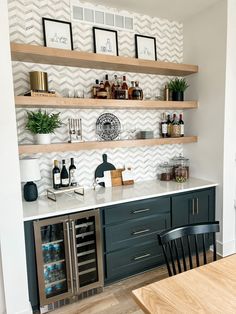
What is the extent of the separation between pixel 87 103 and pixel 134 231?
1.35 m

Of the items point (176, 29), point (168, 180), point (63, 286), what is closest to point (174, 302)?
point (63, 286)

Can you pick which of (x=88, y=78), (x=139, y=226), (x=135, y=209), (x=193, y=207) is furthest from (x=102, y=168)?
(x=193, y=207)

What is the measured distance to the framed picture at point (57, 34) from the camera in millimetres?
2432

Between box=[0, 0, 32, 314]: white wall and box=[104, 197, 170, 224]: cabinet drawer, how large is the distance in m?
0.78

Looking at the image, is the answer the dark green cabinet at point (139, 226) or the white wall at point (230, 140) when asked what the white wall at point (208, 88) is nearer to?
the white wall at point (230, 140)

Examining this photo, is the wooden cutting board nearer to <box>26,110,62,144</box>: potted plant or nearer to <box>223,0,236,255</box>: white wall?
<box>26,110,62,144</box>: potted plant

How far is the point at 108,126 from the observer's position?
285cm

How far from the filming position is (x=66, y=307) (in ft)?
7.04

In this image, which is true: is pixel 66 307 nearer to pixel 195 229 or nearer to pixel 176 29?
pixel 195 229

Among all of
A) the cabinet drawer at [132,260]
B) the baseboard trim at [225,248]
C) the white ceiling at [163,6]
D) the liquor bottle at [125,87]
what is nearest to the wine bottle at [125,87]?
the liquor bottle at [125,87]

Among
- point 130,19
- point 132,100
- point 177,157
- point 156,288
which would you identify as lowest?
point 156,288

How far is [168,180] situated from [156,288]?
6.70ft

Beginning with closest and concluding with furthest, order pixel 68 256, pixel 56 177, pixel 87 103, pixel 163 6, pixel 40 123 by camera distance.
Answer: pixel 68 256 → pixel 40 123 → pixel 87 103 → pixel 56 177 → pixel 163 6

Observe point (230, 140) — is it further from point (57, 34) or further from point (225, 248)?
point (57, 34)
